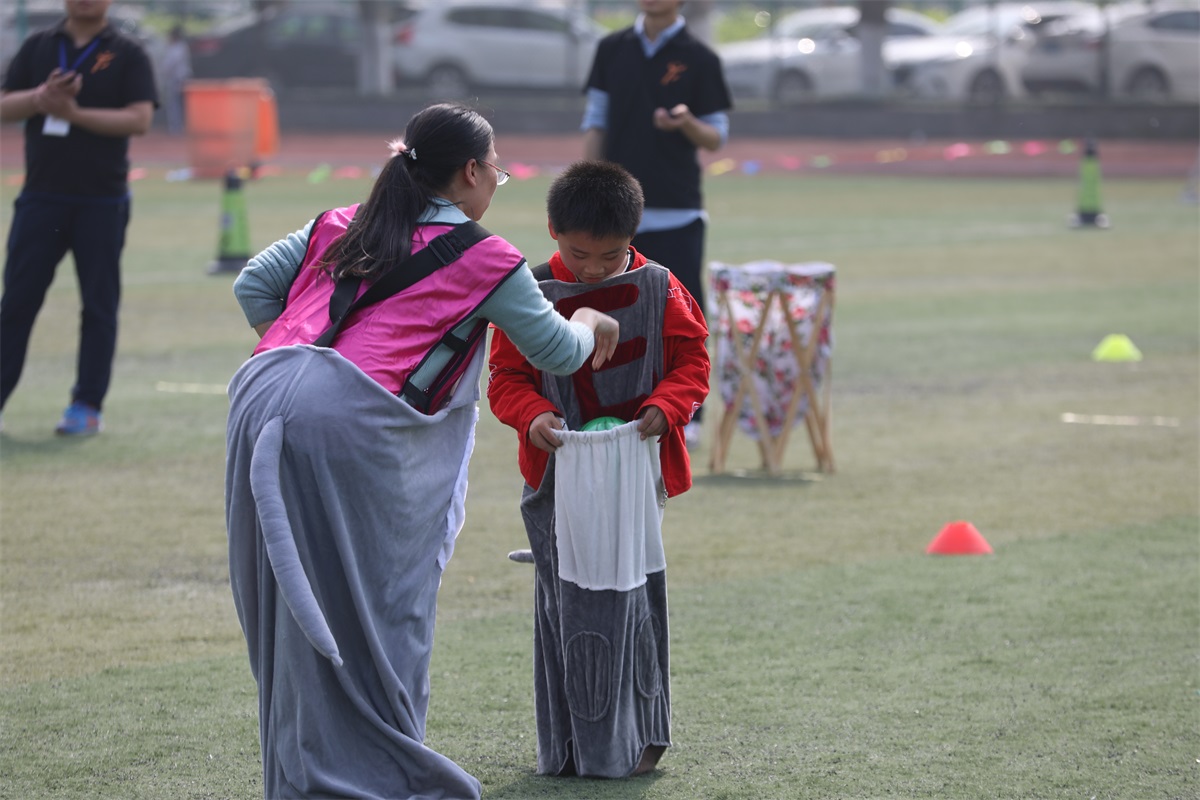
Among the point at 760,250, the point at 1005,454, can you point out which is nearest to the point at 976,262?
the point at 760,250

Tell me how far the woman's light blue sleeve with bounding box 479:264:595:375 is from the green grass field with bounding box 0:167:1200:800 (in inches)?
45.6

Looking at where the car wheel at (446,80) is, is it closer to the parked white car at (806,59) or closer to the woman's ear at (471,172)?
the parked white car at (806,59)

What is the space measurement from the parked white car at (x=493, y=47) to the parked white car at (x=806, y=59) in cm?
340

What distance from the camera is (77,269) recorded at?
28.4 feet

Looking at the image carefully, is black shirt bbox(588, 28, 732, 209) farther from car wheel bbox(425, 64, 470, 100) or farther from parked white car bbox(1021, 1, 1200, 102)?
car wheel bbox(425, 64, 470, 100)

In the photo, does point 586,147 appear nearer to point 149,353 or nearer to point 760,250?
point 149,353

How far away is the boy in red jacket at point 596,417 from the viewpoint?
4.15 metres

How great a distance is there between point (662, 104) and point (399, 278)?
190 inches

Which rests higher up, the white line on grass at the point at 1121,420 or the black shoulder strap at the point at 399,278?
the black shoulder strap at the point at 399,278

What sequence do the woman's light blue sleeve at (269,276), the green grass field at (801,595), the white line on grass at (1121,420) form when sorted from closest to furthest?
the woman's light blue sleeve at (269,276) → the green grass field at (801,595) → the white line on grass at (1121,420)

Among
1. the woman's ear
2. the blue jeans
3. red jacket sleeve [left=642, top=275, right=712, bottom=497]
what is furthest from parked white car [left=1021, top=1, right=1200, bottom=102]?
the woman's ear

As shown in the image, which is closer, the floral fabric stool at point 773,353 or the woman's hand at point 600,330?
the woman's hand at point 600,330

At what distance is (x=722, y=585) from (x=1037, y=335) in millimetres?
6932

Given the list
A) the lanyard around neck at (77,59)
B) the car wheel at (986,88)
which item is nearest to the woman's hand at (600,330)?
the lanyard around neck at (77,59)
